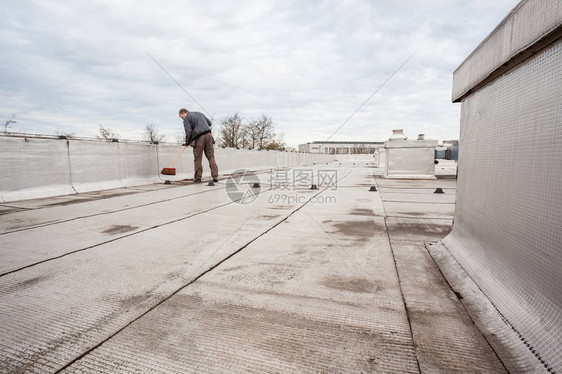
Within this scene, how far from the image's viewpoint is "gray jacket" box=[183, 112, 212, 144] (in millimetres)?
8578

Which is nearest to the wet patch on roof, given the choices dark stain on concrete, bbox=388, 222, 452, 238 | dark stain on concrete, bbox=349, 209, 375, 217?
dark stain on concrete, bbox=388, 222, 452, 238

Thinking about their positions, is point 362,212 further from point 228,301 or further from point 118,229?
point 118,229

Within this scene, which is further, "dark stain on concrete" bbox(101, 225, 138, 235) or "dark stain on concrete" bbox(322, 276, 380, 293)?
"dark stain on concrete" bbox(101, 225, 138, 235)

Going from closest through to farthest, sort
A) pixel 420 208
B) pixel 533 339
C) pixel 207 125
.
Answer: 1. pixel 533 339
2. pixel 420 208
3. pixel 207 125

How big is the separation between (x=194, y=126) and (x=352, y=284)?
25.6 feet

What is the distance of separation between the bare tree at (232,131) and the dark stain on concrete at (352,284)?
40822 millimetres

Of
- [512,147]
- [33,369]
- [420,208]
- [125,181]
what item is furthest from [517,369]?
[125,181]

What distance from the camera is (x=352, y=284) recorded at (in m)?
2.02

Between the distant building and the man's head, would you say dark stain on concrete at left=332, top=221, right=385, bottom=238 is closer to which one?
the man's head

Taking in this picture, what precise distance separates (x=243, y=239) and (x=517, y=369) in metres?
2.36

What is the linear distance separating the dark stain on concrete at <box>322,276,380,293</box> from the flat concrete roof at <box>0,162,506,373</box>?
0.01 m

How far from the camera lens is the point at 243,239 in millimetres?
3078

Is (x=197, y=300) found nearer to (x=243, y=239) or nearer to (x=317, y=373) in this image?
(x=317, y=373)

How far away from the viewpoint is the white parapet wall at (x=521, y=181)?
1308 millimetres
